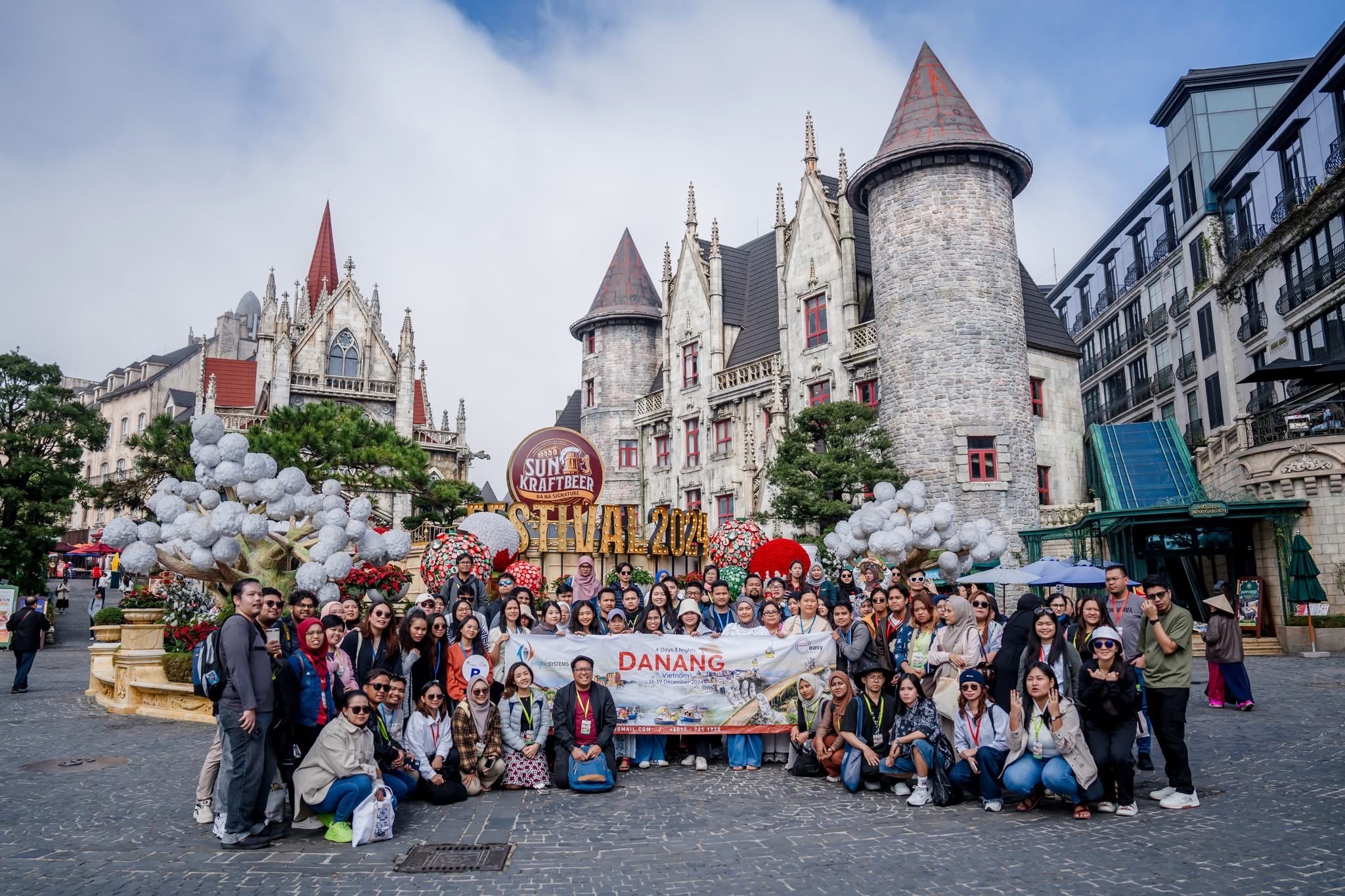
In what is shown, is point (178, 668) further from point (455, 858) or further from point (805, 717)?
point (805, 717)

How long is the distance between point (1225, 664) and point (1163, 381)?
36325mm

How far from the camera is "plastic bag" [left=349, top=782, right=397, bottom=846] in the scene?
24.5 feet

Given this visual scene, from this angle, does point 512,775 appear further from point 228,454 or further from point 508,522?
point 508,522

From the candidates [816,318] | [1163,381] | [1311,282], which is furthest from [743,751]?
[1163,381]

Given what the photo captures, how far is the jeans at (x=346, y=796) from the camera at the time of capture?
7633mm

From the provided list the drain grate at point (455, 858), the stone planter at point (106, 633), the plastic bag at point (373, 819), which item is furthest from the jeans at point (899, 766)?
the stone planter at point (106, 633)

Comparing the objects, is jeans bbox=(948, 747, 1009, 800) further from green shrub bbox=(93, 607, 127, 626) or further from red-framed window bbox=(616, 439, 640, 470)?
red-framed window bbox=(616, 439, 640, 470)

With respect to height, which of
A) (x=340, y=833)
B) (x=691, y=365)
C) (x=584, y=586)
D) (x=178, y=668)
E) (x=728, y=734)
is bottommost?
(x=340, y=833)

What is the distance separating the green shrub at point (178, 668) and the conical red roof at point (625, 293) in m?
32.2

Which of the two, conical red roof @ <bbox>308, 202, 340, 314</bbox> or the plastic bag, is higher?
conical red roof @ <bbox>308, 202, 340, 314</bbox>

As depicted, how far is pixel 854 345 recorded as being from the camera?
35.0 meters

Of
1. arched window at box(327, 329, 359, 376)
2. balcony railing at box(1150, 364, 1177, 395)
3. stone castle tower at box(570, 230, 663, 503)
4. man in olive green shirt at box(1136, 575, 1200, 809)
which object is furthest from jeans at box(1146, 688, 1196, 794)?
arched window at box(327, 329, 359, 376)

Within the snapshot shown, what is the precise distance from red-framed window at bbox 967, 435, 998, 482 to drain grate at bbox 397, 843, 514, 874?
2593 centimetres

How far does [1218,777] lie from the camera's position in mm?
9414
